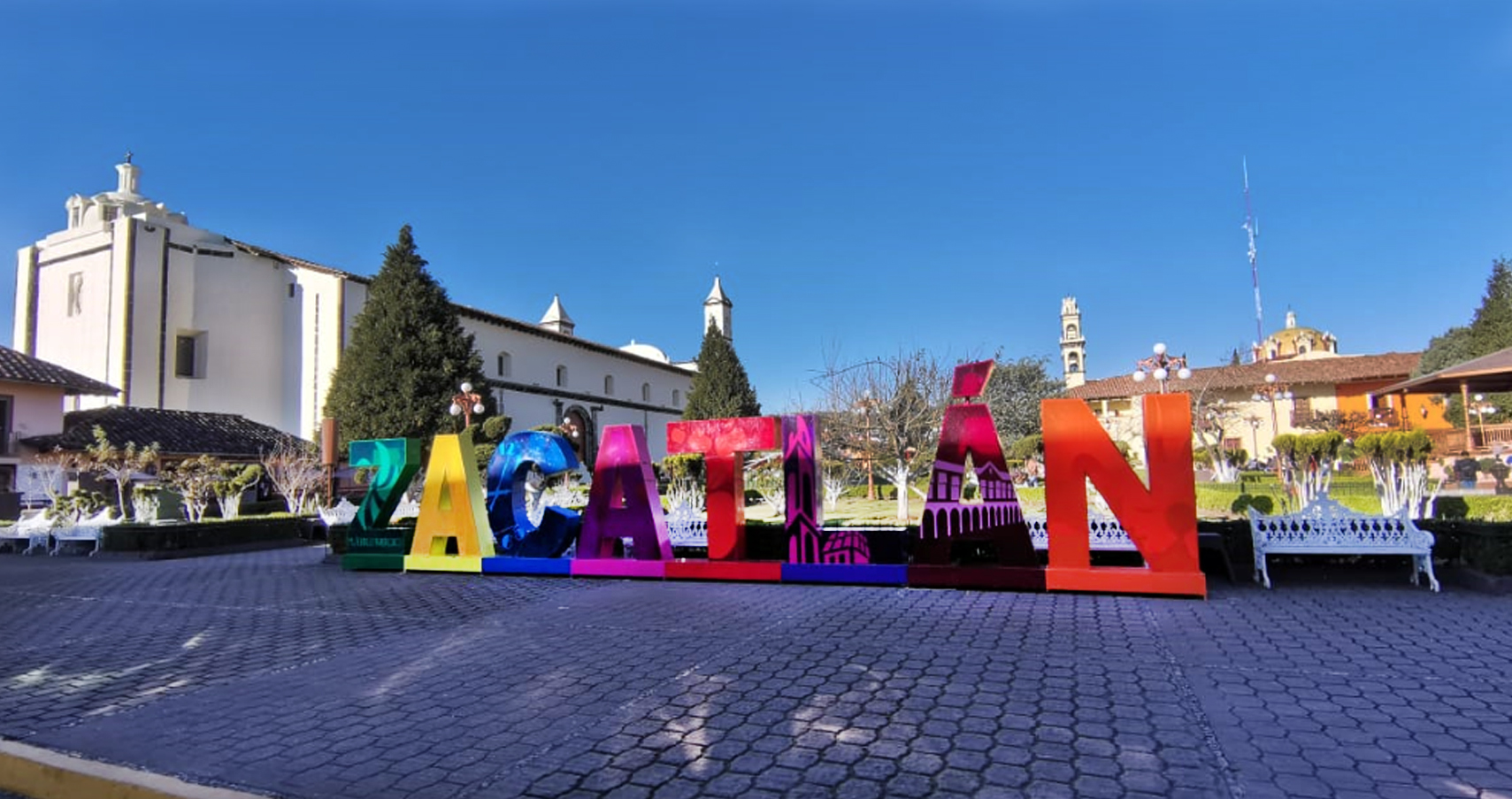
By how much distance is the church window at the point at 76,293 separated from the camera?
31375 mm

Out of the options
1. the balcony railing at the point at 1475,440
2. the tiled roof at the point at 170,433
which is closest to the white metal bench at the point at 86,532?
the tiled roof at the point at 170,433

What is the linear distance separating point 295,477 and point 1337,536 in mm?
24073

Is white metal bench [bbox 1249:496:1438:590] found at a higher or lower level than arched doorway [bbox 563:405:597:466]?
lower

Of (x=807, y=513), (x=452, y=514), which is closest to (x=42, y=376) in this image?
(x=452, y=514)

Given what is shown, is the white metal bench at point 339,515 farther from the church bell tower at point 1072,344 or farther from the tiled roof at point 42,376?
the church bell tower at point 1072,344

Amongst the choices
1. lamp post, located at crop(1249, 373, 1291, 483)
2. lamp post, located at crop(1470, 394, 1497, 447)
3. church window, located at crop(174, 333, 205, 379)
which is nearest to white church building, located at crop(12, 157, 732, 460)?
church window, located at crop(174, 333, 205, 379)

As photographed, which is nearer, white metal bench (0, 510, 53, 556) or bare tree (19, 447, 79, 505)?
white metal bench (0, 510, 53, 556)

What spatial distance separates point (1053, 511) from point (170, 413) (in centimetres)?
3187

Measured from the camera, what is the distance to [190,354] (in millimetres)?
31750

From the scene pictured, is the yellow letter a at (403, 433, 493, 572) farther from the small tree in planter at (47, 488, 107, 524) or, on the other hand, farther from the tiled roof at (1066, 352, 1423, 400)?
the tiled roof at (1066, 352, 1423, 400)

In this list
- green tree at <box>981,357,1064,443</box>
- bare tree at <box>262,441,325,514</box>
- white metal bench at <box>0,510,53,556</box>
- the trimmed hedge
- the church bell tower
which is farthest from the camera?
the church bell tower

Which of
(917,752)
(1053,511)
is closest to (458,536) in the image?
(1053,511)

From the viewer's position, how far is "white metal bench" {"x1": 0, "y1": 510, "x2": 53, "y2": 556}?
16.9m

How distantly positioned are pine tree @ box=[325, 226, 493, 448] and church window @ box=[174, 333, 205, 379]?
16.9ft
